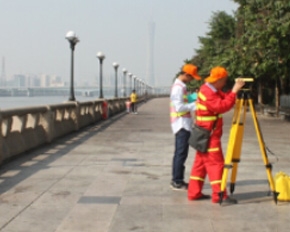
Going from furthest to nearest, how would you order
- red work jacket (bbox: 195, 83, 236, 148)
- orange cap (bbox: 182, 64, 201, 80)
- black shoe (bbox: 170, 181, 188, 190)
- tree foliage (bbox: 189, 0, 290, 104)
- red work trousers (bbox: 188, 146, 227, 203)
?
tree foliage (bbox: 189, 0, 290, 104)
black shoe (bbox: 170, 181, 188, 190)
orange cap (bbox: 182, 64, 201, 80)
red work trousers (bbox: 188, 146, 227, 203)
red work jacket (bbox: 195, 83, 236, 148)

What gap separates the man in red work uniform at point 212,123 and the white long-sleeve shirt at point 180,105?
49 centimetres

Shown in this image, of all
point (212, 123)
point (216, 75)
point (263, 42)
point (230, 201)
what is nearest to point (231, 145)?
point (212, 123)

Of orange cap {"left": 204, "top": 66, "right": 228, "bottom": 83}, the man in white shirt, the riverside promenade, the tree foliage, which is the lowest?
the riverside promenade

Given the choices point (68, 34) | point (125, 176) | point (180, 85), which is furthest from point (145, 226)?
point (68, 34)

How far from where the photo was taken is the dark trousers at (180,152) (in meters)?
7.45

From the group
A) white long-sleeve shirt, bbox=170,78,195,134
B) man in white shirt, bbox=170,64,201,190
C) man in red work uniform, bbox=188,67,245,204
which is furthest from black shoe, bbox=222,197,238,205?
white long-sleeve shirt, bbox=170,78,195,134

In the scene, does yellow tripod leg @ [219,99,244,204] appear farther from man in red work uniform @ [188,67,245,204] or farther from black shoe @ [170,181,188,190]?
black shoe @ [170,181,188,190]

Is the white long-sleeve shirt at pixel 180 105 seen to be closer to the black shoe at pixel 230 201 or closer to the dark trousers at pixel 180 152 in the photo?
the dark trousers at pixel 180 152

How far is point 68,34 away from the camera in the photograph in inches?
916

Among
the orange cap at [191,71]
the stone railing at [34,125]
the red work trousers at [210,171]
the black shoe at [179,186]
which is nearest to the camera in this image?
the red work trousers at [210,171]

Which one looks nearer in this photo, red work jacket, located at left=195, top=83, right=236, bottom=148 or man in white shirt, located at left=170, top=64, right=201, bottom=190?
red work jacket, located at left=195, top=83, right=236, bottom=148

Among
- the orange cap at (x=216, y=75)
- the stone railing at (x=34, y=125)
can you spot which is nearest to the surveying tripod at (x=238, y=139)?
the orange cap at (x=216, y=75)

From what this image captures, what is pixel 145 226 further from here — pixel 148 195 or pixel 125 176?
pixel 125 176

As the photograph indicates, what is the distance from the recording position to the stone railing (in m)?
10.6
